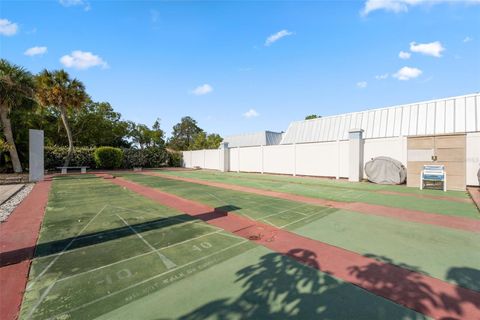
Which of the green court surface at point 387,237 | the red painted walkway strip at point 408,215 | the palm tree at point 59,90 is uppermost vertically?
the palm tree at point 59,90

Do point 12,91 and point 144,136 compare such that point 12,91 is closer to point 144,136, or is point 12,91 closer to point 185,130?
point 144,136

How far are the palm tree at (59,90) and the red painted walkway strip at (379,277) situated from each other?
2241 cm

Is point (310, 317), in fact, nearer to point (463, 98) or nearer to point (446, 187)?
point (446, 187)

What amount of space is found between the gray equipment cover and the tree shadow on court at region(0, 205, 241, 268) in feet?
32.3

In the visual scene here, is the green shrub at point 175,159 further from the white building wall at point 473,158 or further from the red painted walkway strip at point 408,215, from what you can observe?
the white building wall at point 473,158

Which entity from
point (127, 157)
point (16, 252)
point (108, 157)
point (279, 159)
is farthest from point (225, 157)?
point (16, 252)

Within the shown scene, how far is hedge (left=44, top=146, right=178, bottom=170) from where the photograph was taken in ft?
71.6

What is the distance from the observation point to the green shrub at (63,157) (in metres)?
21.5

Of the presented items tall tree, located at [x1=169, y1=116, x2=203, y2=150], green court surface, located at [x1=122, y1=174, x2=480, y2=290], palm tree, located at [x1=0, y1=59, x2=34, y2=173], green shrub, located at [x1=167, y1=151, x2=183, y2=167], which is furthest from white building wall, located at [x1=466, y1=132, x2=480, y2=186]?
tall tree, located at [x1=169, y1=116, x2=203, y2=150]

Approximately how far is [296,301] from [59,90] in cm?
2472

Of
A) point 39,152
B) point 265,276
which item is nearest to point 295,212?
point 265,276

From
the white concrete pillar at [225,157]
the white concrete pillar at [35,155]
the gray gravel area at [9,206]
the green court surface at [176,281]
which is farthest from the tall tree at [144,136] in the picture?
the green court surface at [176,281]

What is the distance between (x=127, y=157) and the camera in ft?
91.5

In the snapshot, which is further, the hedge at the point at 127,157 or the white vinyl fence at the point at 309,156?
the hedge at the point at 127,157
